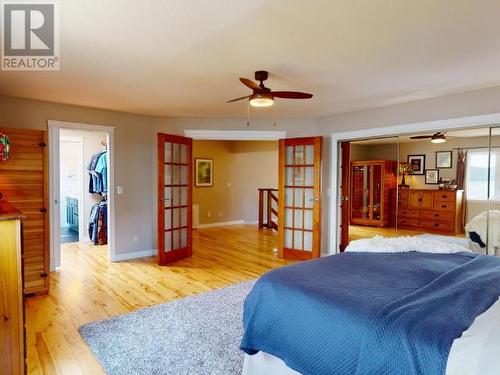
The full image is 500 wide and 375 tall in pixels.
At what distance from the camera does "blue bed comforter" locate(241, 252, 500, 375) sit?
1.26 meters

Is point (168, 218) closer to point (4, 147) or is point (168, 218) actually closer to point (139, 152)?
point (139, 152)

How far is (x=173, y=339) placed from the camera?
254 cm

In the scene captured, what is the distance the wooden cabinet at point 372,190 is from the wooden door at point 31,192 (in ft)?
14.1

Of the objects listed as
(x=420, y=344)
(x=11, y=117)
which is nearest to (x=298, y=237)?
(x=420, y=344)

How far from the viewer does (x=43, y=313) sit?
3.03 meters

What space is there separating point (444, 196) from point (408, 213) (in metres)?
0.52

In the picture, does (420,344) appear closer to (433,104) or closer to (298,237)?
(433,104)

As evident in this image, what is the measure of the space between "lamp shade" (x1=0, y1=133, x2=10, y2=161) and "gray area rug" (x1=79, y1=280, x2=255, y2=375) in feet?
6.09

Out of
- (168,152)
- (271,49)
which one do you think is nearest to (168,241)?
(168,152)

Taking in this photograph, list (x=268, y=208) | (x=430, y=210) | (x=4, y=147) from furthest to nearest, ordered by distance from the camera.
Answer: (x=268, y=208), (x=430, y=210), (x=4, y=147)

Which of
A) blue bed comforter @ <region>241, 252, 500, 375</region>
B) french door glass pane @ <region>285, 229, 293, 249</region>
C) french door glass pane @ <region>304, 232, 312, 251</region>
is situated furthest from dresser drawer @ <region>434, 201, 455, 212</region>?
french door glass pane @ <region>285, 229, 293, 249</region>

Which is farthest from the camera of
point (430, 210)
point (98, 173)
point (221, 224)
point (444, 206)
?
point (221, 224)

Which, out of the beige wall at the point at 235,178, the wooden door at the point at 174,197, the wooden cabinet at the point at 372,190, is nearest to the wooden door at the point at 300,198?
the wooden cabinet at the point at 372,190

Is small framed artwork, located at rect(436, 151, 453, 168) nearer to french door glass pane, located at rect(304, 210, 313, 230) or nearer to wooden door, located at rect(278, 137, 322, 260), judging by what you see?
wooden door, located at rect(278, 137, 322, 260)
